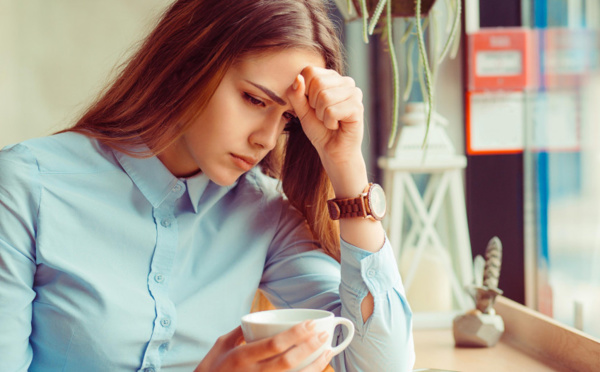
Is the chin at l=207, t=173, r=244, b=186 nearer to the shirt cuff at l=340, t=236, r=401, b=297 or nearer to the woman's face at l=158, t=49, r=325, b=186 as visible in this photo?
the woman's face at l=158, t=49, r=325, b=186

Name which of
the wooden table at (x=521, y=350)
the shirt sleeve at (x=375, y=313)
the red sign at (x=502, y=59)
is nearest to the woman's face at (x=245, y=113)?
the shirt sleeve at (x=375, y=313)

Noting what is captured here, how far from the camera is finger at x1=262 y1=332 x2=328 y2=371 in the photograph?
720 mm

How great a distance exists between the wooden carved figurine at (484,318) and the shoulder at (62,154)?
83cm

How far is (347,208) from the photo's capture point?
1.09m

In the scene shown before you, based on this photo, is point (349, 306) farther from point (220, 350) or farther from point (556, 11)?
point (556, 11)

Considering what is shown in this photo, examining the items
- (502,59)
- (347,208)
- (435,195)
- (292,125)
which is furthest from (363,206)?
(502,59)

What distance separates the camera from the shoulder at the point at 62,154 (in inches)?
39.9

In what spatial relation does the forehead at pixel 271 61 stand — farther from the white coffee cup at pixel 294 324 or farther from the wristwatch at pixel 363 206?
the white coffee cup at pixel 294 324

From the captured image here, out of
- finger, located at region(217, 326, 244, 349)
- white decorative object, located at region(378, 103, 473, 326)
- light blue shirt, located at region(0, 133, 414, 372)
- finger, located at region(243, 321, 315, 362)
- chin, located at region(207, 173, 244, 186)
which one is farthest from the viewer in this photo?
white decorative object, located at region(378, 103, 473, 326)

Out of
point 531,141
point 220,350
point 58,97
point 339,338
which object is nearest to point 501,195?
point 531,141

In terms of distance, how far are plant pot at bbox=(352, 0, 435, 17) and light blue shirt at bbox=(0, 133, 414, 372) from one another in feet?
1.59

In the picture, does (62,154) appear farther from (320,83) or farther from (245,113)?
(320,83)

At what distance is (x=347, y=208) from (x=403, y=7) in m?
0.51

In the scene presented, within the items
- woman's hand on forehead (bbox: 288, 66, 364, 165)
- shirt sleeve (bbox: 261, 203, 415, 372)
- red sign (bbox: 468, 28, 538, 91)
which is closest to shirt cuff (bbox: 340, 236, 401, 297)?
shirt sleeve (bbox: 261, 203, 415, 372)
